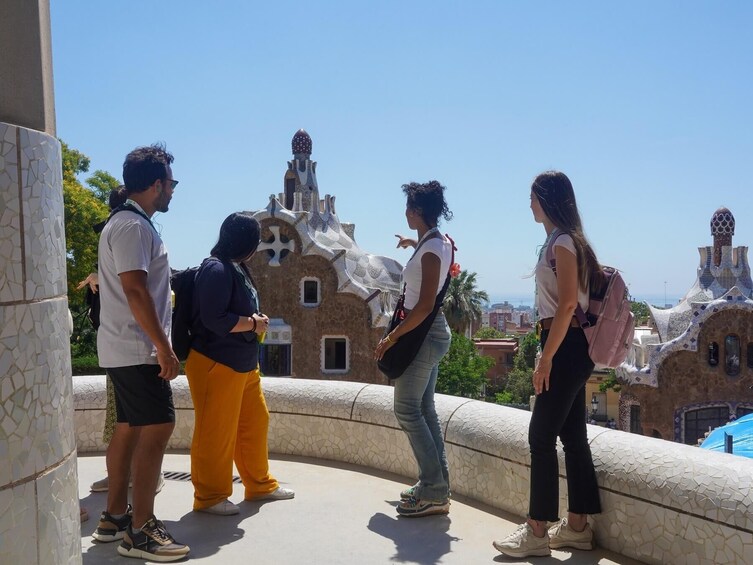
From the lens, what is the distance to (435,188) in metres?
4.29

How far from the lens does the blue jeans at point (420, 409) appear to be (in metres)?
4.23

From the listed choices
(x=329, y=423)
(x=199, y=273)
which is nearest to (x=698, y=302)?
(x=329, y=423)

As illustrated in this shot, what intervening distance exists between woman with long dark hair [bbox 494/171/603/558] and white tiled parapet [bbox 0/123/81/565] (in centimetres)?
205

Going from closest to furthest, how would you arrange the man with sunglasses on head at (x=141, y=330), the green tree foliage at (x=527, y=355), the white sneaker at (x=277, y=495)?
the man with sunglasses on head at (x=141, y=330)
the white sneaker at (x=277, y=495)
the green tree foliage at (x=527, y=355)

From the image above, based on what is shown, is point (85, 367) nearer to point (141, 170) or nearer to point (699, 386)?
point (141, 170)

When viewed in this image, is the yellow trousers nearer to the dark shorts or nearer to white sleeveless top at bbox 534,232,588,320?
the dark shorts

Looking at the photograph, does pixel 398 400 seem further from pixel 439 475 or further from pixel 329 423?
pixel 329 423

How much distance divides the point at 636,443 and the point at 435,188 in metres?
1.68

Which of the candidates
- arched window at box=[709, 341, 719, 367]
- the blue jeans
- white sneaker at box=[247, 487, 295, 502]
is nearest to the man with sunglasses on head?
white sneaker at box=[247, 487, 295, 502]

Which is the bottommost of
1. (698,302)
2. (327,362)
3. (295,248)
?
(327,362)

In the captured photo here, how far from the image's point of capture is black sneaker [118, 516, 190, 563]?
3.55m

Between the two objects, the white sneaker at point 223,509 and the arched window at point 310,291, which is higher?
the arched window at point 310,291

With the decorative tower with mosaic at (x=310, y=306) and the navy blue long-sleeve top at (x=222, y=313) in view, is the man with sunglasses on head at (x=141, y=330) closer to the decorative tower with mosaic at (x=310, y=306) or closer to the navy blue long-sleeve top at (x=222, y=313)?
the navy blue long-sleeve top at (x=222, y=313)

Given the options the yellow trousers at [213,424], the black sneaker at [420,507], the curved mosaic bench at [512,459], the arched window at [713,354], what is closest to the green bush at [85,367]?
the curved mosaic bench at [512,459]
